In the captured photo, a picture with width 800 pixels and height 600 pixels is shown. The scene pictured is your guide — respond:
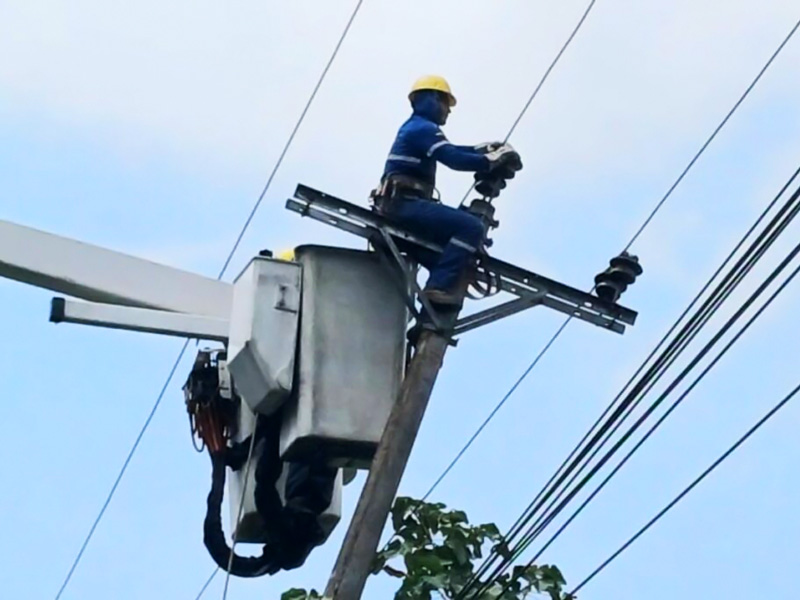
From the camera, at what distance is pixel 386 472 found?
8883mm

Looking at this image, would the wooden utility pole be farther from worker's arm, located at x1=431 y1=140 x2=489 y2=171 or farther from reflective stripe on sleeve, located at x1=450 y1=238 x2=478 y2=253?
worker's arm, located at x1=431 y1=140 x2=489 y2=171

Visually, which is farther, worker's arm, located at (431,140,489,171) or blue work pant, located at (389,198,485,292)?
worker's arm, located at (431,140,489,171)

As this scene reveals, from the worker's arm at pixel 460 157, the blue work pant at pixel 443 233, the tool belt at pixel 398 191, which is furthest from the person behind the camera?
the tool belt at pixel 398 191

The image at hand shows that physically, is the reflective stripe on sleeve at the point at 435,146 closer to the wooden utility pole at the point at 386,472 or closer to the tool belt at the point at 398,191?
the tool belt at the point at 398,191

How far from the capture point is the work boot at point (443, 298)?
9383 millimetres

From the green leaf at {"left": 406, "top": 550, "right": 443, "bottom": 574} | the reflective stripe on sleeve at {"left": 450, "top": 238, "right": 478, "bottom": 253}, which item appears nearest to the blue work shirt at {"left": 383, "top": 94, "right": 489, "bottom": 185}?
the reflective stripe on sleeve at {"left": 450, "top": 238, "right": 478, "bottom": 253}

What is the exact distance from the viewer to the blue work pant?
31.1ft

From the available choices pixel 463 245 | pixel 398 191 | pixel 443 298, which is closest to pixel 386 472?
pixel 443 298

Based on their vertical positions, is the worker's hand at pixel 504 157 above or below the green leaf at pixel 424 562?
above

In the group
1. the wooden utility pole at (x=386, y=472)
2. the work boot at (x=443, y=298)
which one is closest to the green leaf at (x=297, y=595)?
the wooden utility pole at (x=386, y=472)

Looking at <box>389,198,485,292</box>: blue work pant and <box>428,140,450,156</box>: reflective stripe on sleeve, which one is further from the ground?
<box>428,140,450,156</box>: reflective stripe on sleeve

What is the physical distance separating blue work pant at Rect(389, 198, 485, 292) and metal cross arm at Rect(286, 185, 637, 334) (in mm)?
40

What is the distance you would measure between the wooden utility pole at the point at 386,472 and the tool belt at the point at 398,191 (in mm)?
715

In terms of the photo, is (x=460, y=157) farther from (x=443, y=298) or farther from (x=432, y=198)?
(x=443, y=298)
